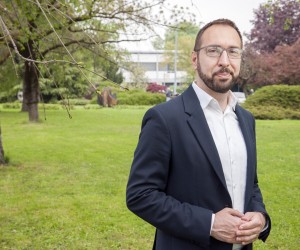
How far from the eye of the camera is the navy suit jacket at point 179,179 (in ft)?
6.37

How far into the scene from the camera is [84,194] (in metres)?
7.02

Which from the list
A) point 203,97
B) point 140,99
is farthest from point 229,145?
point 140,99

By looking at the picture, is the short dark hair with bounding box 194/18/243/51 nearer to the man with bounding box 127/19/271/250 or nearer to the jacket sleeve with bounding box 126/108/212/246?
the man with bounding box 127/19/271/250

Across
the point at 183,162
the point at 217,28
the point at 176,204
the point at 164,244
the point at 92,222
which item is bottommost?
the point at 92,222

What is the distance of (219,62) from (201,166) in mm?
516

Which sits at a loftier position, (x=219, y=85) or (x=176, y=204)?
(x=219, y=85)

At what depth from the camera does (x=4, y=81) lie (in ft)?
72.5

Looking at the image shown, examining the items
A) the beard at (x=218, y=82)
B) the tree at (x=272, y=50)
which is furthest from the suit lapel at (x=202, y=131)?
the tree at (x=272, y=50)

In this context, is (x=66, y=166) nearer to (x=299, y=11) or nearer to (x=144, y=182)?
(x=144, y=182)

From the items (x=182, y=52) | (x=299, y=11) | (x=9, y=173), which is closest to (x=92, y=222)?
(x=9, y=173)

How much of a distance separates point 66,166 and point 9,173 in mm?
1283

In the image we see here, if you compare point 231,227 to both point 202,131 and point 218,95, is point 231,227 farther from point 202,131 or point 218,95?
point 218,95

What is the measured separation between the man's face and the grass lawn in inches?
127

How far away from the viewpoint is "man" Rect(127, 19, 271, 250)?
1.94 metres
